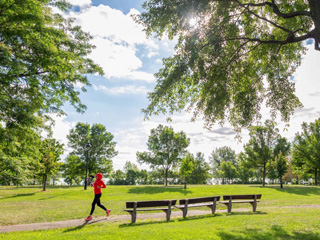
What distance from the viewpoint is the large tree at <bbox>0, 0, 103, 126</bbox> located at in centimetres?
717

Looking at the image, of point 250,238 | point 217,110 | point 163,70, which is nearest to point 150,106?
point 163,70

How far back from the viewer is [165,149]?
44.2 meters

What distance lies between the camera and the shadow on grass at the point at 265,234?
6.22 m

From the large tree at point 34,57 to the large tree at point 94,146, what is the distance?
112 ft

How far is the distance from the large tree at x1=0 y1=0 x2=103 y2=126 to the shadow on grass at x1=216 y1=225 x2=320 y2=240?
824 cm

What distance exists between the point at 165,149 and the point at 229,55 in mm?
33745

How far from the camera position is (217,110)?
1102 centimetres

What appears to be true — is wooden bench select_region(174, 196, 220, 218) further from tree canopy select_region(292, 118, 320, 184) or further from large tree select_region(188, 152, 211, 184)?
large tree select_region(188, 152, 211, 184)

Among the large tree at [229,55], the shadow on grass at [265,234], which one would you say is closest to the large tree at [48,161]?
the large tree at [229,55]

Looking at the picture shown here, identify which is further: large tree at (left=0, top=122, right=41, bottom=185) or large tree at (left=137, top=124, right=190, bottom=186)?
large tree at (left=137, top=124, right=190, bottom=186)

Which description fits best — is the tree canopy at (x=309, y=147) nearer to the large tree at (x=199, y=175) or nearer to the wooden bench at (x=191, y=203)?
the large tree at (x=199, y=175)

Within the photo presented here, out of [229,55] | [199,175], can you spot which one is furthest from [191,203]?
[199,175]

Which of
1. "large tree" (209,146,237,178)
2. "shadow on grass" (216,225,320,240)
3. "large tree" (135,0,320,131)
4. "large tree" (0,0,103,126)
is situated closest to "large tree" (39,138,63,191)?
"large tree" (0,0,103,126)

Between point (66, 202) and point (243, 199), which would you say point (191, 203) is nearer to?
point (243, 199)
